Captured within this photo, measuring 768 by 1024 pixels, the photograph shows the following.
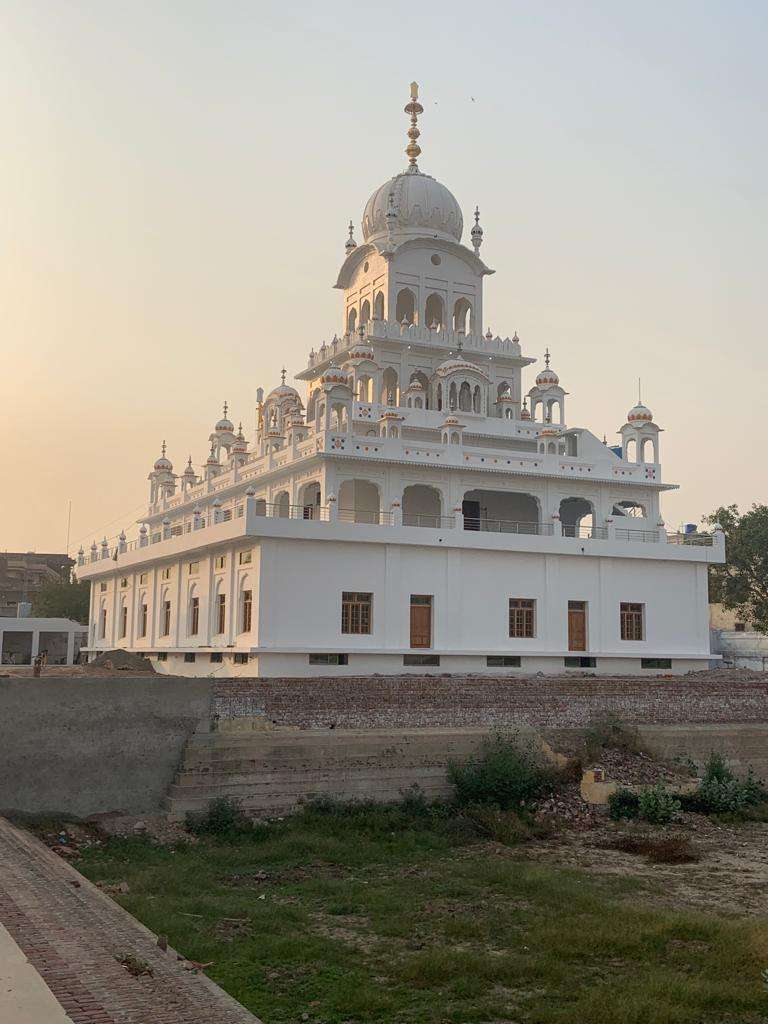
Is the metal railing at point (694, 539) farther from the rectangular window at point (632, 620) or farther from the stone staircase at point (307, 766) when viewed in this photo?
the stone staircase at point (307, 766)

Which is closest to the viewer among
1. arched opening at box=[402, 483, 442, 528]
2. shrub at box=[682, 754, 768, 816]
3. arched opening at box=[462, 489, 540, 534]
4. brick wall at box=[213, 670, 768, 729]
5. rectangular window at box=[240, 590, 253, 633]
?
brick wall at box=[213, 670, 768, 729]

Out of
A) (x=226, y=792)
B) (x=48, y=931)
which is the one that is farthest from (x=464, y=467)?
(x=48, y=931)

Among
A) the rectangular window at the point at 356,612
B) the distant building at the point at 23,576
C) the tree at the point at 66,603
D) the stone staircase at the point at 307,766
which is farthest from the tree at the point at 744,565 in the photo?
the distant building at the point at 23,576

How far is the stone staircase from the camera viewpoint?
1908 centimetres

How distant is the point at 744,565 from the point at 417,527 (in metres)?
26.1

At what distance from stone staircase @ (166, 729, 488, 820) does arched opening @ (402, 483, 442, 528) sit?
40.1 feet

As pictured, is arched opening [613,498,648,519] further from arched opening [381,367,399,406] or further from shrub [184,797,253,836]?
shrub [184,797,253,836]

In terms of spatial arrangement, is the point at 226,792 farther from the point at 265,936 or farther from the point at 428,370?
the point at 428,370

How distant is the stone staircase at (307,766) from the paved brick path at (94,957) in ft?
18.4

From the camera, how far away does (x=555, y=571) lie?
30.8 metres

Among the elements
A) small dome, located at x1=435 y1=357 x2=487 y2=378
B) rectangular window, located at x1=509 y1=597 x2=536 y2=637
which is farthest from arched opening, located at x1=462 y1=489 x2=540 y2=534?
small dome, located at x1=435 y1=357 x2=487 y2=378

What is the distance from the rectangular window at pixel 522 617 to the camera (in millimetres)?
30172

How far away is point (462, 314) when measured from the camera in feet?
132

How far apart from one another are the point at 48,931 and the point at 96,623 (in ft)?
111
